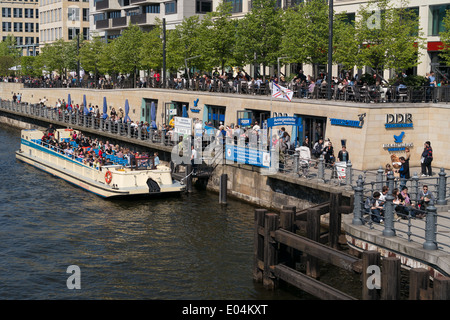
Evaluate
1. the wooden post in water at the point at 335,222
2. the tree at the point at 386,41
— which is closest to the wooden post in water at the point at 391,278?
the wooden post in water at the point at 335,222

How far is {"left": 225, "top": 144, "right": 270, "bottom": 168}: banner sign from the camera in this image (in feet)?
103

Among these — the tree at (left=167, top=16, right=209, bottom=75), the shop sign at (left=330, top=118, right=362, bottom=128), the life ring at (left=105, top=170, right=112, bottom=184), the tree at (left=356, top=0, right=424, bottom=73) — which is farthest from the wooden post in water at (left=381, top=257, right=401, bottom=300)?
the tree at (left=167, top=16, right=209, bottom=75)

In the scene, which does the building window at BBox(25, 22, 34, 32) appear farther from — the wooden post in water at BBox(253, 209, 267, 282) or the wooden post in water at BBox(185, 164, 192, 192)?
the wooden post in water at BBox(253, 209, 267, 282)

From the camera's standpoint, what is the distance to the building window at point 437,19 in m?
41.7

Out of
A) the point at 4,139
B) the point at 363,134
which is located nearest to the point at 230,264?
the point at 363,134

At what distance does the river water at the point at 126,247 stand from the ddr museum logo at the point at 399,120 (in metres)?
7.49

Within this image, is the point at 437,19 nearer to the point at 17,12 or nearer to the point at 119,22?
the point at 119,22

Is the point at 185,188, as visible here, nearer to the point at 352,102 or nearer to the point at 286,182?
the point at 286,182

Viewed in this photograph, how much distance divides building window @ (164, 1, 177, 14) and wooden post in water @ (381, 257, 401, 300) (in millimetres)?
59205

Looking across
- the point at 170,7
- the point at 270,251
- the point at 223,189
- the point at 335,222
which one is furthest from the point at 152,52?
the point at 270,251

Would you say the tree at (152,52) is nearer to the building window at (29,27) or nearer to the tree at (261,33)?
→ the tree at (261,33)

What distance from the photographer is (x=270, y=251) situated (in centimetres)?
1973
